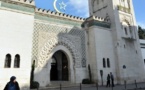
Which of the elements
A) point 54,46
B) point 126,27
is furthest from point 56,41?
point 126,27

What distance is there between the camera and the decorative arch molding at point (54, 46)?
10.1 metres

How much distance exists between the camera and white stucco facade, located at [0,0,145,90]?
884 cm

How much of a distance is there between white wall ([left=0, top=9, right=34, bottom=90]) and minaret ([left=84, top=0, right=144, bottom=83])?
5.68m

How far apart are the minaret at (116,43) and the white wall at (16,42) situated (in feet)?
18.6

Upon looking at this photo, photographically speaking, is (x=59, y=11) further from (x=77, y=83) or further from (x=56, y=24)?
(x=77, y=83)

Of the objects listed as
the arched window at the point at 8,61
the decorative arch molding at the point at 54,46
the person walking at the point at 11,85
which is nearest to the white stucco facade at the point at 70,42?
the decorative arch molding at the point at 54,46

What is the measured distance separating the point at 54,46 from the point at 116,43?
602cm

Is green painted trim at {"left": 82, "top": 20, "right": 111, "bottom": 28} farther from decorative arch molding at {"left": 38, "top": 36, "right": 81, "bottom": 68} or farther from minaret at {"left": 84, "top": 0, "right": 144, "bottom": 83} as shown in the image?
decorative arch molding at {"left": 38, "top": 36, "right": 81, "bottom": 68}

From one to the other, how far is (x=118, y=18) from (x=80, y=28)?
160 inches

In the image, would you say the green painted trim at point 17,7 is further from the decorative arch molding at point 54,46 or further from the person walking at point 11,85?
the person walking at point 11,85

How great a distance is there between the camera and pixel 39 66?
9.86 metres

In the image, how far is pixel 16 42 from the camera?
888 centimetres

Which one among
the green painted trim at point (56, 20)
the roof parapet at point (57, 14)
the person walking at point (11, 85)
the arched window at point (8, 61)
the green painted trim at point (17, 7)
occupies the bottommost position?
the person walking at point (11, 85)

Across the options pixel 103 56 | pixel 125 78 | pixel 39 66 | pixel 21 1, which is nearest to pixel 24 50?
pixel 39 66
